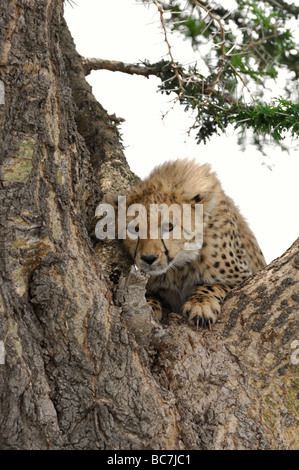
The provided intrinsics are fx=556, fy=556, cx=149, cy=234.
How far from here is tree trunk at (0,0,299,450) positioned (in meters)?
2.38

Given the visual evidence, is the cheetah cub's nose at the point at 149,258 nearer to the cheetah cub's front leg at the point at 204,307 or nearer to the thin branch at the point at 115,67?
the cheetah cub's front leg at the point at 204,307

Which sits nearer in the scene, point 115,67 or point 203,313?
point 203,313

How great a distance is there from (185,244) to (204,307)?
20.7 inches

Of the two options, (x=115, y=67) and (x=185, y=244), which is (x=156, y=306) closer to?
(x=185, y=244)

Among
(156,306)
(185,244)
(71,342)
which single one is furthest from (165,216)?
(71,342)

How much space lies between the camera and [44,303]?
2.45m

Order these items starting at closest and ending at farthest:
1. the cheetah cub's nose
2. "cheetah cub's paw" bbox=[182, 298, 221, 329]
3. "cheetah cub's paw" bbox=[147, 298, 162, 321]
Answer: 1. "cheetah cub's paw" bbox=[182, 298, 221, 329]
2. the cheetah cub's nose
3. "cheetah cub's paw" bbox=[147, 298, 162, 321]

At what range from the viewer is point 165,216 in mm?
3391

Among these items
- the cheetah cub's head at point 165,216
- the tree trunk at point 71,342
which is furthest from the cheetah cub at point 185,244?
the tree trunk at point 71,342

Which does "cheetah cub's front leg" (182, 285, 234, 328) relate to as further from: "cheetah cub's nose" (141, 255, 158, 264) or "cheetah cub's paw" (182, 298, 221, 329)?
"cheetah cub's nose" (141, 255, 158, 264)

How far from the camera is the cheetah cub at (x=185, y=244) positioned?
10.9 ft

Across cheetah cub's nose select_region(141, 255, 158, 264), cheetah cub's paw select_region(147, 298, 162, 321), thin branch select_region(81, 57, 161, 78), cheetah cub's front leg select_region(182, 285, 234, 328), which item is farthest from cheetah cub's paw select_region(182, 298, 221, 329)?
thin branch select_region(81, 57, 161, 78)

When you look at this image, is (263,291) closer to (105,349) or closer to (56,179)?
(105,349)

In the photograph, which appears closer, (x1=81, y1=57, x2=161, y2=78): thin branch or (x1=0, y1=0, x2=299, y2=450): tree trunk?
(x1=0, y1=0, x2=299, y2=450): tree trunk
